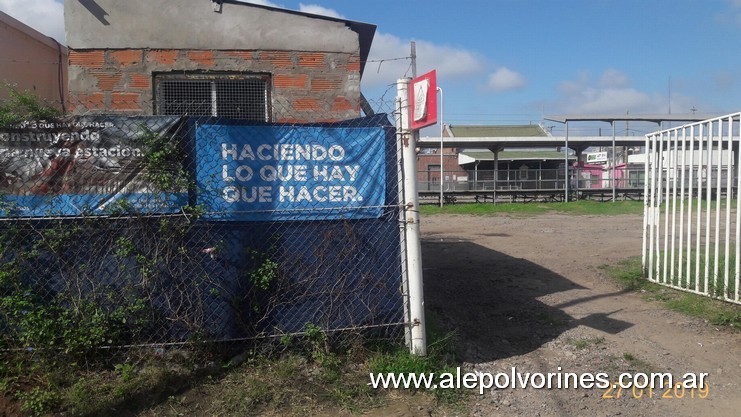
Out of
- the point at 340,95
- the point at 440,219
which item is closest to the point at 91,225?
the point at 340,95

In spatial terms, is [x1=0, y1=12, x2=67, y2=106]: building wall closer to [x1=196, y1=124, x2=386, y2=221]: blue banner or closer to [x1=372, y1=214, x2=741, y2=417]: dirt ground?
[x1=196, y1=124, x2=386, y2=221]: blue banner

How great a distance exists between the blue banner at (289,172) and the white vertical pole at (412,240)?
0.72ft

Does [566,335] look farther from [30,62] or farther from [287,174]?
[30,62]

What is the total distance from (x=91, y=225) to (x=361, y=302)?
218 cm

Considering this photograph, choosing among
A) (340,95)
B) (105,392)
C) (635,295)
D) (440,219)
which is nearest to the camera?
(105,392)

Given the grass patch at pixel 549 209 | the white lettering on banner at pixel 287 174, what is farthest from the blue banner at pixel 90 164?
the grass patch at pixel 549 209

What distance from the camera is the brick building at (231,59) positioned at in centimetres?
686

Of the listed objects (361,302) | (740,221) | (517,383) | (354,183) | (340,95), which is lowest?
(517,383)

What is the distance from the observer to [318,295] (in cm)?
475

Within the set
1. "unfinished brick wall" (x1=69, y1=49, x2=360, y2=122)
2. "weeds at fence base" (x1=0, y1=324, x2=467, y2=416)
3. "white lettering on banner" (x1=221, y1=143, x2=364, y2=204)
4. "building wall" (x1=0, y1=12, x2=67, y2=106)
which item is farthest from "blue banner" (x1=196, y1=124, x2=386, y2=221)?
"building wall" (x1=0, y1=12, x2=67, y2=106)

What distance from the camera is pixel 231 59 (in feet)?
23.0

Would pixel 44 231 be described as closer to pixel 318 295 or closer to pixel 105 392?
pixel 105 392

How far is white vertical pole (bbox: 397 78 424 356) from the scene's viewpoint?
470 cm

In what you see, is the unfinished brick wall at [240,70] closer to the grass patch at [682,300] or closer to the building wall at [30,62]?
the building wall at [30,62]
